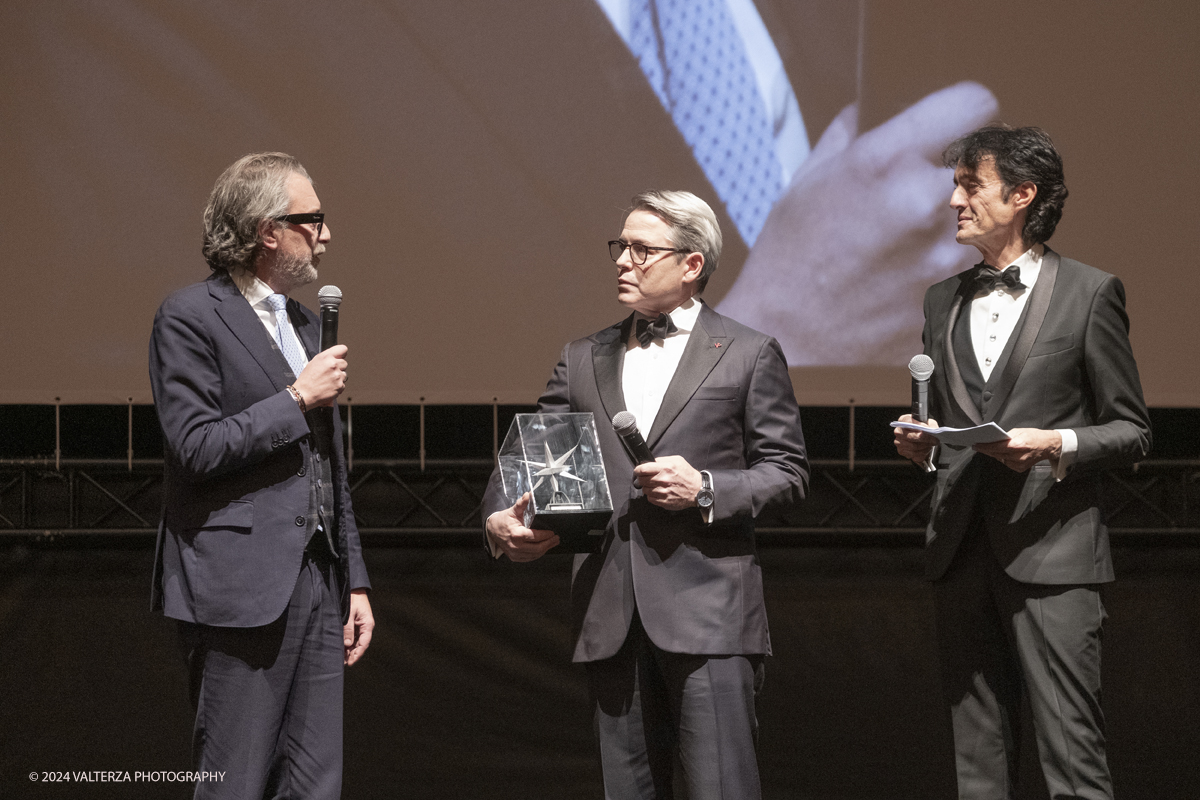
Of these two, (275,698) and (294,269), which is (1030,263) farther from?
(275,698)

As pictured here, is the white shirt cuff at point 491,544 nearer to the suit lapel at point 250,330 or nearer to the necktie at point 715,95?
the suit lapel at point 250,330

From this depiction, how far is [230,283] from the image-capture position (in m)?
2.10

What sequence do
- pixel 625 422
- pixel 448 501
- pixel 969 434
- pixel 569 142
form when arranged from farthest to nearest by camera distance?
pixel 448 501, pixel 569 142, pixel 969 434, pixel 625 422

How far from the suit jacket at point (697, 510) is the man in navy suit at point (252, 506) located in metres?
0.42

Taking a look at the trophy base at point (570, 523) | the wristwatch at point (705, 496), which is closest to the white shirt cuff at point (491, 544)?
the trophy base at point (570, 523)

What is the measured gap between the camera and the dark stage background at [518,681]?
3.35 metres

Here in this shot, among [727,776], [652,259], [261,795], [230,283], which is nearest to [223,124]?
[230,283]

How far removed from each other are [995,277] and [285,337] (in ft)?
5.19

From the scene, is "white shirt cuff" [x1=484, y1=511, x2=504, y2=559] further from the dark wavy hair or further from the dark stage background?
the dark stage background

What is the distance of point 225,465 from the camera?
6.22 feet

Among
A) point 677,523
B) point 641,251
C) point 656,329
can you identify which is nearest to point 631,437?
point 677,523

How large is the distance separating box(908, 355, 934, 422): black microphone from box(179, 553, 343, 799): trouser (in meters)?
1.28

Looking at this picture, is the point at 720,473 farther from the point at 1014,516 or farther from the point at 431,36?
the point at 431,36

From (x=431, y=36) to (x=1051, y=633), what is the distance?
361 cm
